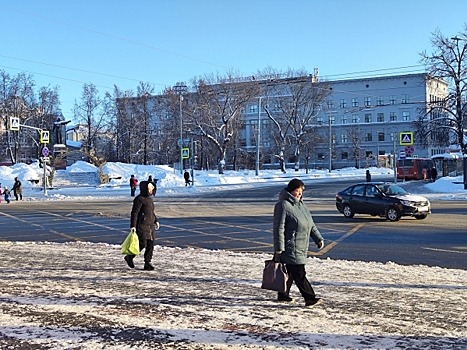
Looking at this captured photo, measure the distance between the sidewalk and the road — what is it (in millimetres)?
2495

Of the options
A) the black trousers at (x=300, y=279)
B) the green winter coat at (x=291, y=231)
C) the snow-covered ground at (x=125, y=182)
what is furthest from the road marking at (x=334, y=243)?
the snow-covered ground at (x=125, y=182)

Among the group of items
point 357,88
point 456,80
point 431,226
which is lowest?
point 431,226

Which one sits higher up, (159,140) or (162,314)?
(159,140)

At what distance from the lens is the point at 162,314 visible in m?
6.91

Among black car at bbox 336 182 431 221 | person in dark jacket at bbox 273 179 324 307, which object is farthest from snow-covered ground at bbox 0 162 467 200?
person in dark jacket at bbox 273 179 324 307

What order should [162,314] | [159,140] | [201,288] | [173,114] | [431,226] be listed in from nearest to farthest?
1. [162,314]
2. [201,288]
3. [431,226]
4. [173,114]
5. [159,140]

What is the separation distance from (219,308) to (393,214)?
48.7 feet

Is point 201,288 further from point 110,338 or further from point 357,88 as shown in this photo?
point 357,88

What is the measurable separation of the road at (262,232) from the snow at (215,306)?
2337 millimetres

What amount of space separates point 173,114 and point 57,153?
55.9ft

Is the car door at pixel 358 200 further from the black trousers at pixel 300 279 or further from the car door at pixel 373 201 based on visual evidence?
the black trousers at pixel 300 279

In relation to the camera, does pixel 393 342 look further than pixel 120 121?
No

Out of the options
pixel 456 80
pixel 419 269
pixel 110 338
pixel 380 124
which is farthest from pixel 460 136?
pixel 380 124

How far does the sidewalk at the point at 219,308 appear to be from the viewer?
586 cm
